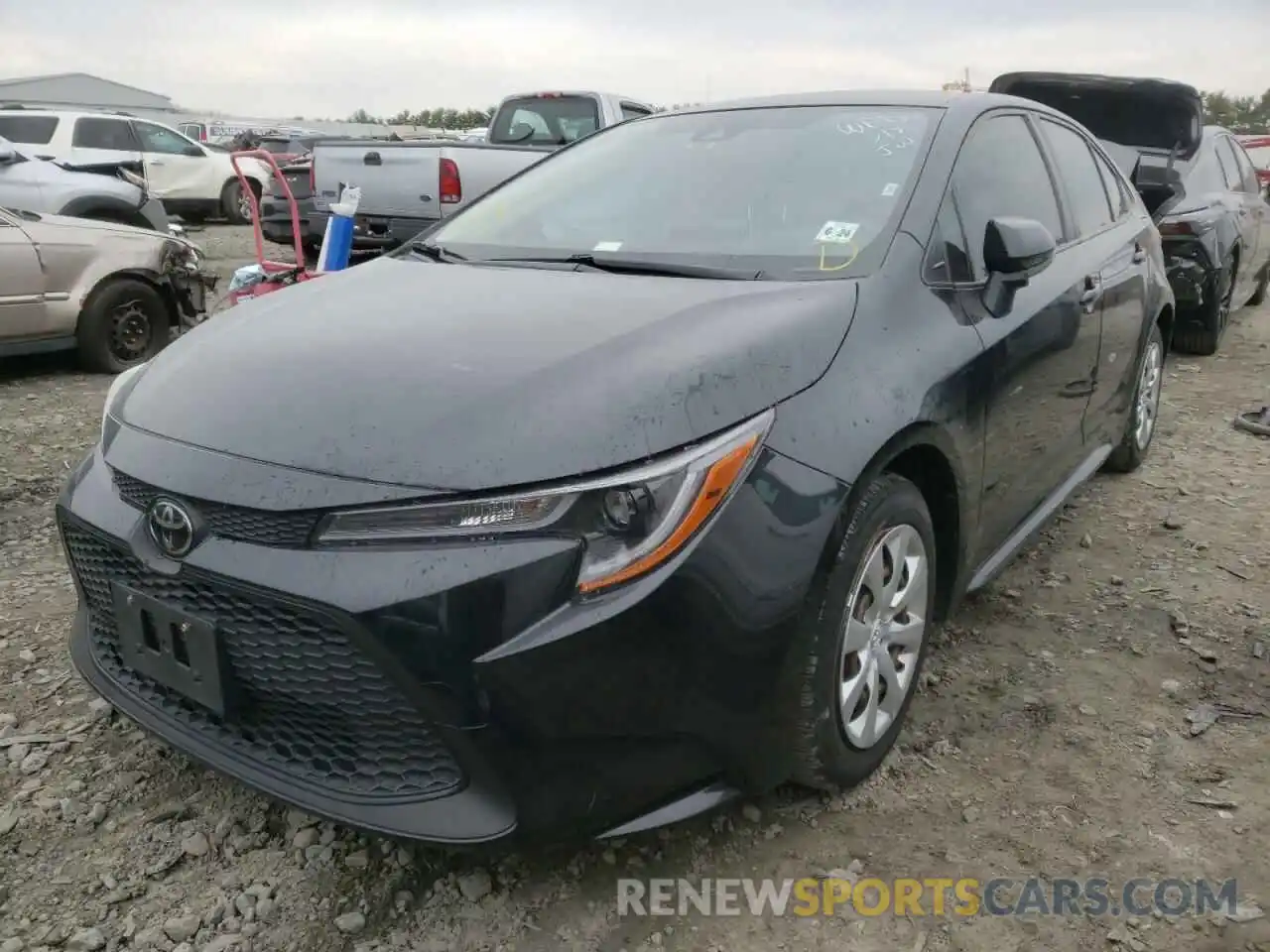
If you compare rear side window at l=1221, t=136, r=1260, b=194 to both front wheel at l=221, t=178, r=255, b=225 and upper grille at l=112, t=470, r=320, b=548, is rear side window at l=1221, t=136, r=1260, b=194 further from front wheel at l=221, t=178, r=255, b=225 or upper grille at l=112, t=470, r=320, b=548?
front wheel at l=221, t=178, r=255, b=225

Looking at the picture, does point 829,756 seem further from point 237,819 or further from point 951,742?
point 237,819

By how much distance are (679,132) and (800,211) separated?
28.3 inches

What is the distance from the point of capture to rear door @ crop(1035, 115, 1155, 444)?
Answer: 11.1 ft

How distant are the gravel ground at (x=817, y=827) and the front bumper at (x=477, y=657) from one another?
181mm

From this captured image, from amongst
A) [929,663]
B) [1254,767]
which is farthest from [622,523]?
[1254,767]

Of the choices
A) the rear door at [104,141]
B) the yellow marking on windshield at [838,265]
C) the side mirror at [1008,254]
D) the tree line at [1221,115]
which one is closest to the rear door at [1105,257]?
the side mirror at [1008,254]

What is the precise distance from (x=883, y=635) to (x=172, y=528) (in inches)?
58.4

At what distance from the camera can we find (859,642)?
2.14m

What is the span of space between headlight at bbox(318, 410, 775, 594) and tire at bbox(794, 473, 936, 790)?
36cm

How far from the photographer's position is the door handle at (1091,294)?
10.5ft

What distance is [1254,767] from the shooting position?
7.99 ft

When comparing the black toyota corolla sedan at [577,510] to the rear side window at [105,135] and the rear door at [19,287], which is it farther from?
the rear side window at [105,135]

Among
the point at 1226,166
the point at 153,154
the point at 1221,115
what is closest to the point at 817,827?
the point at 1226,166

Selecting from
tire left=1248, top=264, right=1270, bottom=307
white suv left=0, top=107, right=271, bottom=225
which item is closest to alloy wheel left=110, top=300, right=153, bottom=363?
white suv left=0, top=107, right=271, bottom=225
